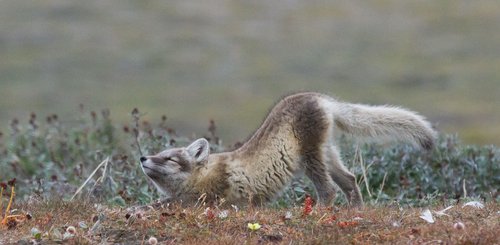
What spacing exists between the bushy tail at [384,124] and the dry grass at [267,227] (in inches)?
93.9

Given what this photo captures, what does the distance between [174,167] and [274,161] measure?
1.14 metres

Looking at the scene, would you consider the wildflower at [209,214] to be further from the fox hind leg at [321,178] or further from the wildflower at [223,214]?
the fox hind leg at [321,178]

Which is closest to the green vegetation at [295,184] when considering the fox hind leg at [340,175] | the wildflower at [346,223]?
the fox hind leg at [340,175]

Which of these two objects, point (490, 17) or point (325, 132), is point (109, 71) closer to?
point (490, 17)

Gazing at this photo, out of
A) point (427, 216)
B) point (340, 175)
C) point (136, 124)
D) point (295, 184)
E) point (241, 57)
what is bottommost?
point (241, 57)

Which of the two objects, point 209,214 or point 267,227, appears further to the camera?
point 209,214

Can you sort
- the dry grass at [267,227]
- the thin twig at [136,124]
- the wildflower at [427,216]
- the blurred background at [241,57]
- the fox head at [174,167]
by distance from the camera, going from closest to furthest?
the dry grass at [267,227], the wildflower at [427,216], the fox head at [174,167], the thin twig at [136,124], the blurred background at [241,57]

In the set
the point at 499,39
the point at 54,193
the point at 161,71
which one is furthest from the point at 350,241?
the point at 499,39

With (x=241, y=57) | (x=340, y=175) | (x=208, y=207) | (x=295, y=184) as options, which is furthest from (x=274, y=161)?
(x=241, y=57)

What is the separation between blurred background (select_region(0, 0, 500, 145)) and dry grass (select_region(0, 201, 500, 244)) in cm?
3800

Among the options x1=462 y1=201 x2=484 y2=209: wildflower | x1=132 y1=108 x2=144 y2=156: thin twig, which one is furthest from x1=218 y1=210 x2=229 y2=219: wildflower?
x1=132 y1=108 x2=144 y2=156: thin twig

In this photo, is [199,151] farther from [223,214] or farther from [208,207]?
[223,214]

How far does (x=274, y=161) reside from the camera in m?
11.6

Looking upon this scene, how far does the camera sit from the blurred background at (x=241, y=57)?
189 feet
